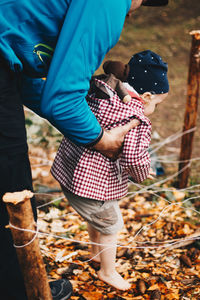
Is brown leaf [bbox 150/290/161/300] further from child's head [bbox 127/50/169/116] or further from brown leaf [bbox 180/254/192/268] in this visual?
child's head [bbox 127/50/169/116]

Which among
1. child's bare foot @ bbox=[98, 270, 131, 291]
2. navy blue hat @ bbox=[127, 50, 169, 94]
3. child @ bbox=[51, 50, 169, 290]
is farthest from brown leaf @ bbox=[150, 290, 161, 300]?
navy blue hat @ bbox=[127, 50, 169, 94]

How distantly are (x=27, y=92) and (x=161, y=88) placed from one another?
865mm

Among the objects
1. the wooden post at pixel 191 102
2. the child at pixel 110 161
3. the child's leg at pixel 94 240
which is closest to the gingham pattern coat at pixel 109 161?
the child at pixel 110 161

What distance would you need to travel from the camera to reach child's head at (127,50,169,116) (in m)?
2.23

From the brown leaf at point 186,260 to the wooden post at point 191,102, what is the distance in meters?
1.15

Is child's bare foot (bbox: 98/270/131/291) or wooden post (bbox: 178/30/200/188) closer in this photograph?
child's bare foot (bbox: 98/270/131/291)

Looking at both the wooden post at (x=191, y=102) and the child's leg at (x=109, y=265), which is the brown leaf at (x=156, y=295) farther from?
the wooden post at (x=191, y=102)

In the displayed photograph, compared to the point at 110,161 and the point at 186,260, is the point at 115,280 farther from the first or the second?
the point at 110,161

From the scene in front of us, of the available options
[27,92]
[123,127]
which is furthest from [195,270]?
[27,92]

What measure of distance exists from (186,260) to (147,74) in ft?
5.01

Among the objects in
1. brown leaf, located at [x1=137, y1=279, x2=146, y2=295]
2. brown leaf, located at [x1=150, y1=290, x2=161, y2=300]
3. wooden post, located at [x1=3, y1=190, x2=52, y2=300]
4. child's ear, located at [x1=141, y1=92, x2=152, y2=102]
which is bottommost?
brown leaf, located at [x1=137, y1=279, x2=146, y2=295]

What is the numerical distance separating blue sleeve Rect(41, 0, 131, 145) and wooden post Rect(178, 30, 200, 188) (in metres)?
2.04

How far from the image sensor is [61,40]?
1476mm

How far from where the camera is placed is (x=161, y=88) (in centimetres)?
228
